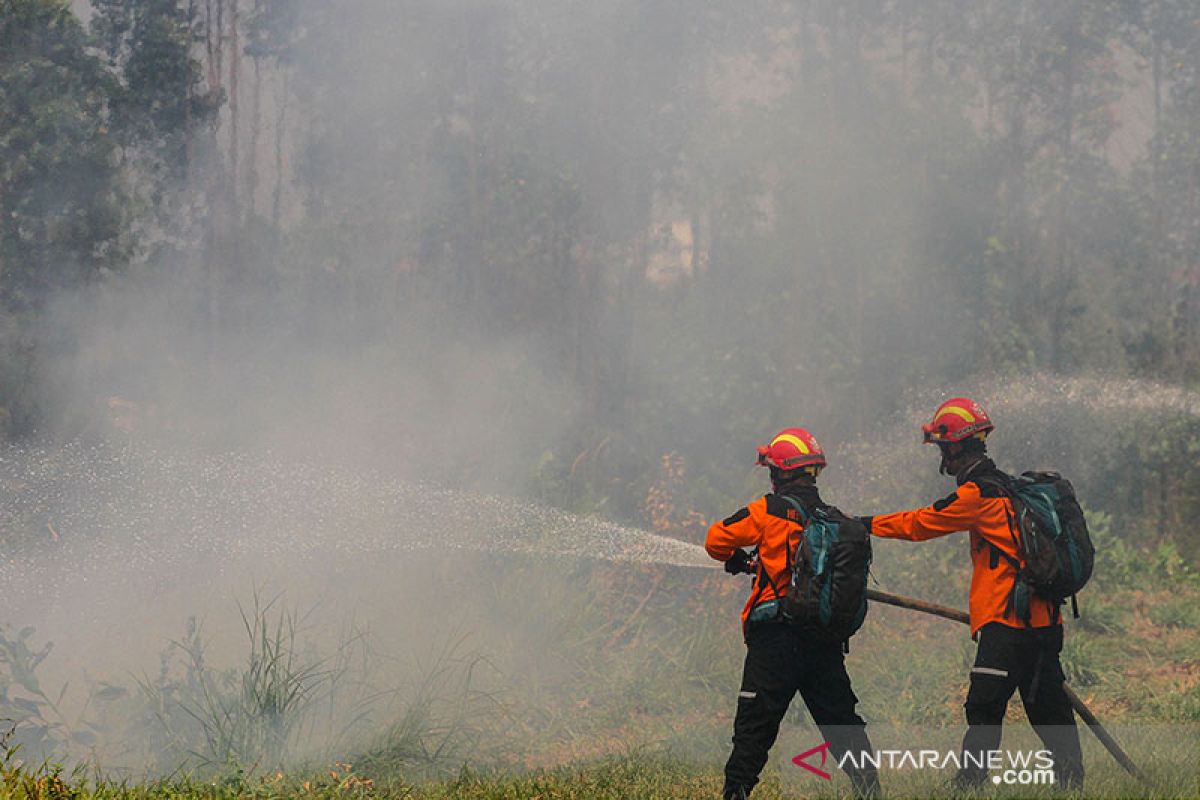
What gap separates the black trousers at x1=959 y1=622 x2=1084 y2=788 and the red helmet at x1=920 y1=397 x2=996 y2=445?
0.87 m

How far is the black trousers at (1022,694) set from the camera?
251 inches

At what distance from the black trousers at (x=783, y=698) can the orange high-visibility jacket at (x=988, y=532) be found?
0.68m

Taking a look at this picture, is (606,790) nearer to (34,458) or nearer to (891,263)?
(34,458)

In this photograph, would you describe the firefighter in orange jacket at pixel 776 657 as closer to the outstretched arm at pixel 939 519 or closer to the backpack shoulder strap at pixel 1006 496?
the outstretched arm at pixel 939 519

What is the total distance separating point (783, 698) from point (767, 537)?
0.69 meters

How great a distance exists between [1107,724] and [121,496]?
807 cm

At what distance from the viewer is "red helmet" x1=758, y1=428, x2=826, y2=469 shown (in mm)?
6301

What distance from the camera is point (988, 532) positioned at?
6.49 m

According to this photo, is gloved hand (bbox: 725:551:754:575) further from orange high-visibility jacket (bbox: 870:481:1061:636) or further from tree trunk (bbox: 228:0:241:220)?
tree trunk (bbox: 228:0:241:220)

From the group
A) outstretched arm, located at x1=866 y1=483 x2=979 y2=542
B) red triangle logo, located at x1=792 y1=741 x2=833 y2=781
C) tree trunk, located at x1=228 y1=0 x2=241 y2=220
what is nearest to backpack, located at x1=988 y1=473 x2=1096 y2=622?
outstretched arm, located at x1=866 y1=483 x2=979 y2=542

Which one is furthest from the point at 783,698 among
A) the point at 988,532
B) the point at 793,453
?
the point at 988,532

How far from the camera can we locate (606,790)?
677 centimetres

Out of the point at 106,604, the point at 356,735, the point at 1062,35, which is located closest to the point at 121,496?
the point at 106,604

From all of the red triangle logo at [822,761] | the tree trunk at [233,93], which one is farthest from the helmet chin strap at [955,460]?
the tree trunk at [233,93]
